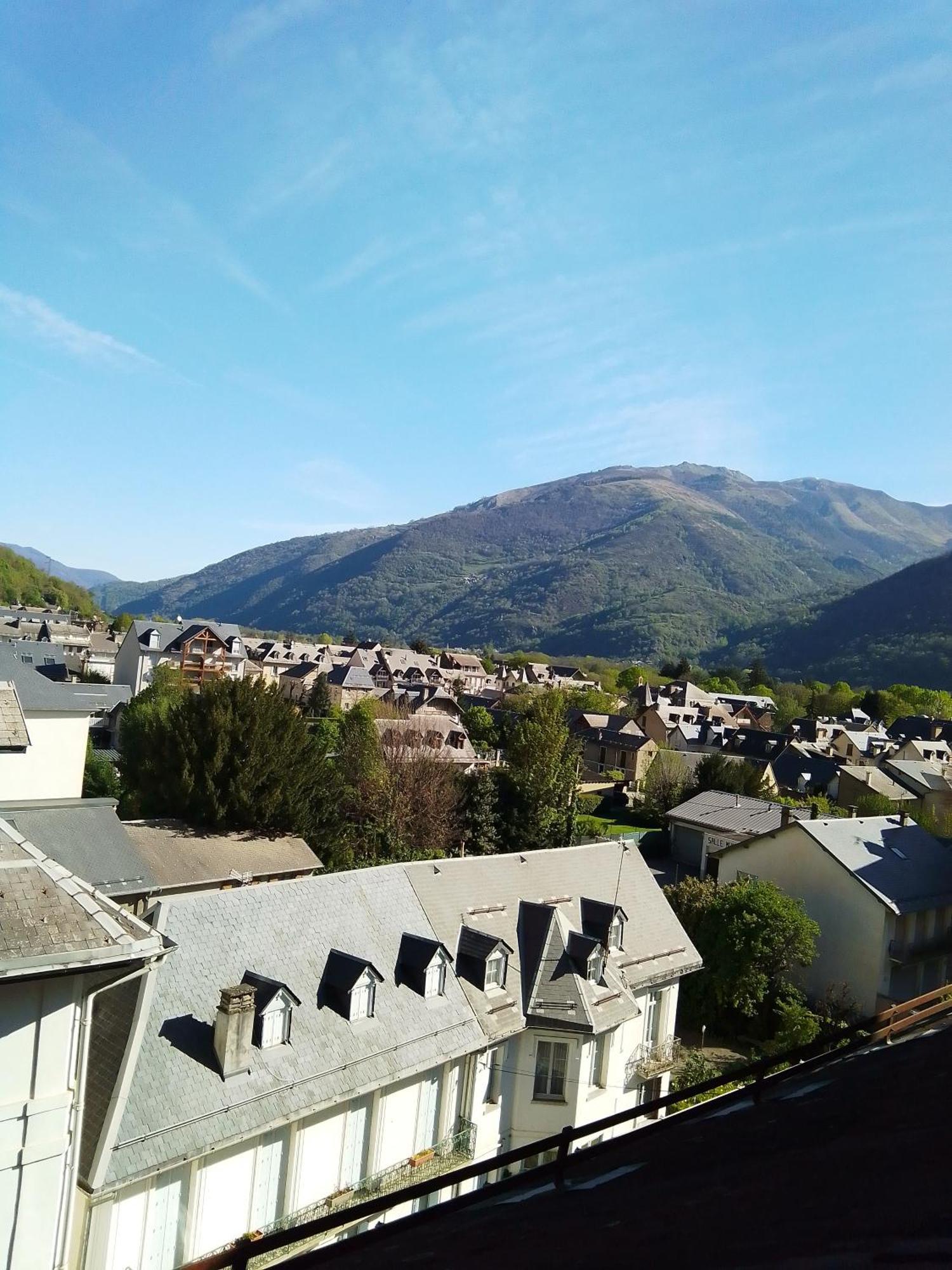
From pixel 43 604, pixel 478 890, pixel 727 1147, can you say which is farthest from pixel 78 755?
pixel 43 604

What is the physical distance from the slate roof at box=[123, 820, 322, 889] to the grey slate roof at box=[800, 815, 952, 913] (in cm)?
1749

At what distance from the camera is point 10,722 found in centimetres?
1498

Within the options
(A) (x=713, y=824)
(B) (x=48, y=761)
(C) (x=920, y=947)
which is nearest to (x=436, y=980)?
(B) (x=48, y=761)

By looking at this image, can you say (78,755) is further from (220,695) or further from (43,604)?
(43,604)

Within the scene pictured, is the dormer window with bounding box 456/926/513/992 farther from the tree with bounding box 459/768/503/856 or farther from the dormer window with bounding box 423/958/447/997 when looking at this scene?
the tree with bounding box 459/768/503/856

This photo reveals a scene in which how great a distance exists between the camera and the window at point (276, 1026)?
13.0 metres

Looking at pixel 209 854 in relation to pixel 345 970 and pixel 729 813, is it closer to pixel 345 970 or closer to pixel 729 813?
pixel 345 970

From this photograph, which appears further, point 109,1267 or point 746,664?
point 746,664

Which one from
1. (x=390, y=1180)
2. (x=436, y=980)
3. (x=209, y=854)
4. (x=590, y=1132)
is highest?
(x=590, y=1132)

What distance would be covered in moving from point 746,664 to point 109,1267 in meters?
181

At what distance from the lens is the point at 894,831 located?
101 feet

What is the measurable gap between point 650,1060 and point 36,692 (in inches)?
798

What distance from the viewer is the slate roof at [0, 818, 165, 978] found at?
17.8 ft

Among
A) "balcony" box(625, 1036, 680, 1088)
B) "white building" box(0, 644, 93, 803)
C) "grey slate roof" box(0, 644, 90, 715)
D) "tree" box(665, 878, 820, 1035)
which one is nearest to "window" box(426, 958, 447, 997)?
"balcony" box(625, 1036, 680, 1088)
